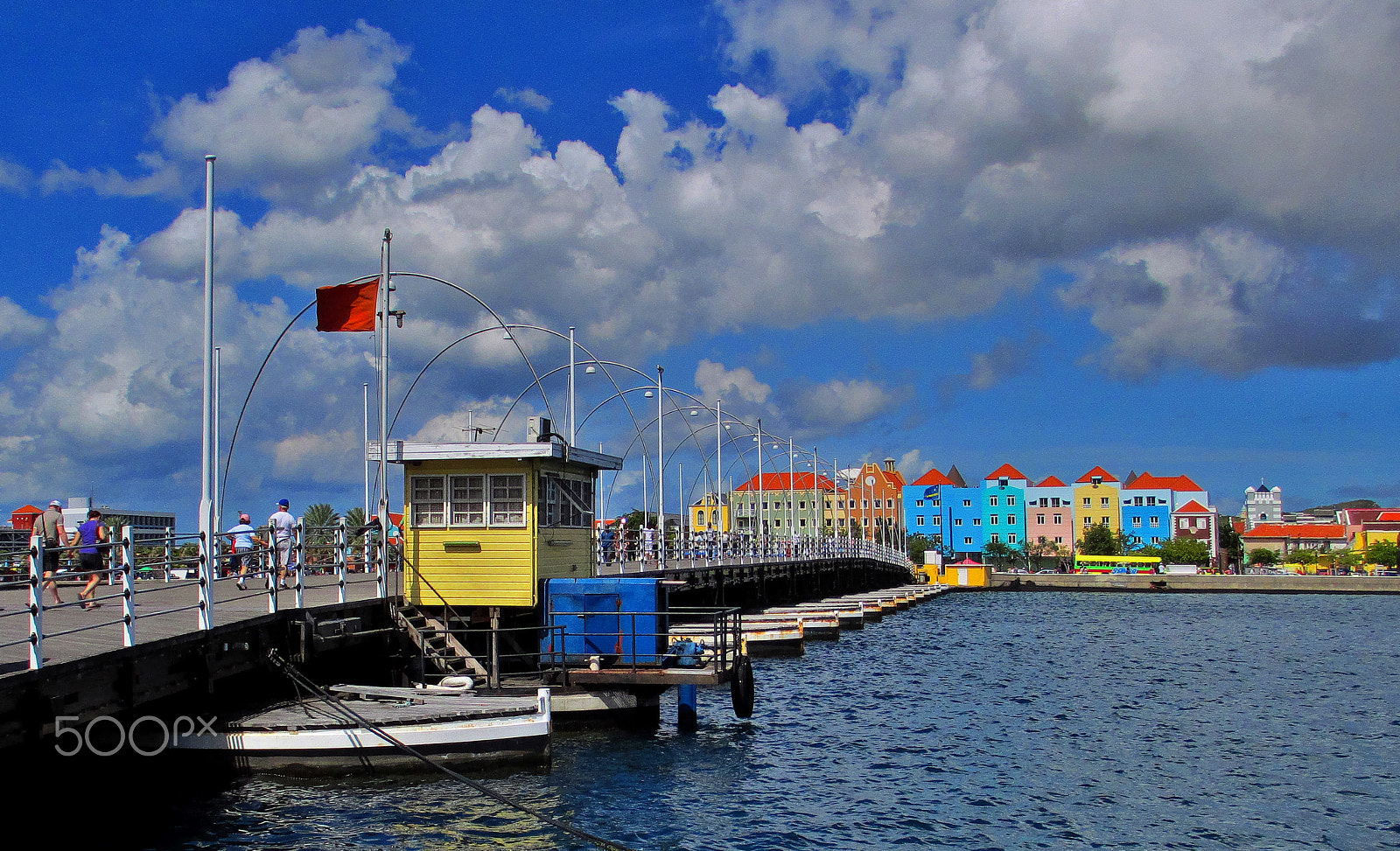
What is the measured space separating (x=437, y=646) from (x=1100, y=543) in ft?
476

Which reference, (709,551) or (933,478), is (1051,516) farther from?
(709,551)

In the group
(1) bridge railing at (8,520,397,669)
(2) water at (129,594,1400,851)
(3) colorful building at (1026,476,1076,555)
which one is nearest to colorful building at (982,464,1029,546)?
(3) colorful building at (1026,476,1076,555)

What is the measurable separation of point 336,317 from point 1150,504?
158633 mm

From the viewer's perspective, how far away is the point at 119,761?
1589cm

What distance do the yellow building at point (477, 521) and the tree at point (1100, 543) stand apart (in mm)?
142460

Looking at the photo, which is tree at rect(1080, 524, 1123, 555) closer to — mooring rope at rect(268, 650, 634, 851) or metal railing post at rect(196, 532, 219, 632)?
mooring rope at rect(268, 650, 634, 851)

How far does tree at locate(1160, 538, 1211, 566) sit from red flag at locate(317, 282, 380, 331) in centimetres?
13363

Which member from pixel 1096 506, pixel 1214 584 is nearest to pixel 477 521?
pixel 1214 584

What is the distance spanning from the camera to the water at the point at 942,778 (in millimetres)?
15703

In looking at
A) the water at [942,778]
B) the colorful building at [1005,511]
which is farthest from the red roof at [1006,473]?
the water at [942,778]

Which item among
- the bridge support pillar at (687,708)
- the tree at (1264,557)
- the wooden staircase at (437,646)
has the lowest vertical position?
the tree at (1264,557)

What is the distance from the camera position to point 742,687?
21719mm

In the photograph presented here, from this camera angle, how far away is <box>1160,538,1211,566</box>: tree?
13888 cm

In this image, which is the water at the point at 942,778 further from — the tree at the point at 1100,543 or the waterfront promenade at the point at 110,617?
the tree at the point at 1100,543
